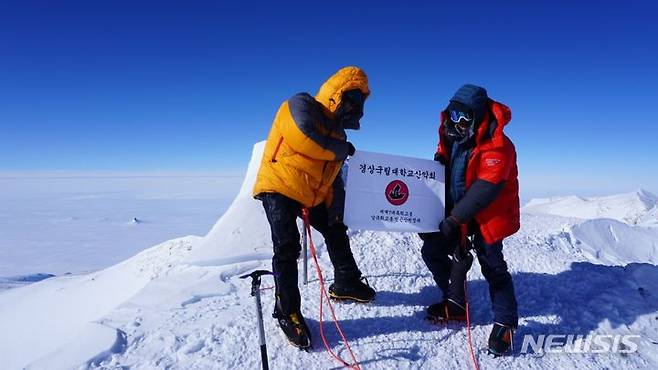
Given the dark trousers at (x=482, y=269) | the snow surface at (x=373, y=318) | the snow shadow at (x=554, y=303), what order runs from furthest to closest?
the snow shadow at (x=554, y=303) < the dark trousers at (x=482, y=269) < the snow surface at (x=373, y=318)

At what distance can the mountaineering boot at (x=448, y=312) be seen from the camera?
144 inches

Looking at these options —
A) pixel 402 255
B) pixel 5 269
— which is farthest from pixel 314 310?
pixel 5 269

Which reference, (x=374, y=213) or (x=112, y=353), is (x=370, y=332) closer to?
(x=374, y=213)

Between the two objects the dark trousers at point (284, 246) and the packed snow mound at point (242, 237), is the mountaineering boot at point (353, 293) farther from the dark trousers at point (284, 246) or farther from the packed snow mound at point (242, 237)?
the packed snow mound at point (242, 237)

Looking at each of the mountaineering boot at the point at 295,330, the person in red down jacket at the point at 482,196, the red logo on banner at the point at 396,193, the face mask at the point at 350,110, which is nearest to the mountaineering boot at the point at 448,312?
the person in red down jacket at the point at 482,196

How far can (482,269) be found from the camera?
3471 mm

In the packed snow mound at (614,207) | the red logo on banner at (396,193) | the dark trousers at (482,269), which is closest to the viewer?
the dark trousers at (482,269)

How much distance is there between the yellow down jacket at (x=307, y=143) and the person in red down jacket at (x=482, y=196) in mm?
864

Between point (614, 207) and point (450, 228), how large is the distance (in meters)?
31.5

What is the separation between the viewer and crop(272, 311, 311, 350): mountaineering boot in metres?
3.03

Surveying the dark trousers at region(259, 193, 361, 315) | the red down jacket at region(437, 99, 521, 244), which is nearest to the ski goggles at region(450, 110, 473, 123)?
the red down jacket at region(437, 99, 521, 244)

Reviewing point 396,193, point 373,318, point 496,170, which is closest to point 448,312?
point 373,318

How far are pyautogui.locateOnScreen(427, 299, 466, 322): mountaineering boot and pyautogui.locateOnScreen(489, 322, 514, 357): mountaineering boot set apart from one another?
427mm

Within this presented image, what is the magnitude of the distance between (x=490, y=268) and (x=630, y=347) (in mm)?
1407
